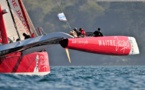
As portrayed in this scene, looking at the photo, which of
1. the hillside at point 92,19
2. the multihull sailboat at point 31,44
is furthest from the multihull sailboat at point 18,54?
the hillside at point 92,19

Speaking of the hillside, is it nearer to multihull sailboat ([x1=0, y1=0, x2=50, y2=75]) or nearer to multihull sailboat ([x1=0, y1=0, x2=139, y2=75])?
multihull sailboat ([x1=0, y1=0, x2=50, y2=75])

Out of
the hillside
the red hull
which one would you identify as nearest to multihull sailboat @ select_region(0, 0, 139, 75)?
the red hull

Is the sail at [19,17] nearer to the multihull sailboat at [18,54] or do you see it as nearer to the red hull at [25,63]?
the multihull sailboat at [18,54]

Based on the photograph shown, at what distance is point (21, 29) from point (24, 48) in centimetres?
460

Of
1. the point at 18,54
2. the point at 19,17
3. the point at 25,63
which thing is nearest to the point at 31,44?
the point at 18,54

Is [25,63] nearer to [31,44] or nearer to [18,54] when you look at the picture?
[18,54]

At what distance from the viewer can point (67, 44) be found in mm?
24172

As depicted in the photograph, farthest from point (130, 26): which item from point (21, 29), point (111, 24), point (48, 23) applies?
point (21, 29)

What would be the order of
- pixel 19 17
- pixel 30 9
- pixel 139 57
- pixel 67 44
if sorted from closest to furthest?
pixel 67 44
pixel 19 17
pixel 139 57
pixel 30 9

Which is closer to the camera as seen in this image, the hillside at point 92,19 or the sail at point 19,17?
the sail at point 19,17

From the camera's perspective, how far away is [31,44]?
87.0ft

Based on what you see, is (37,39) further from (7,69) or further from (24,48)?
(7,69)

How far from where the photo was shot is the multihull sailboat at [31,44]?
963 inches

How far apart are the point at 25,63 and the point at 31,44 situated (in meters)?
3.60
